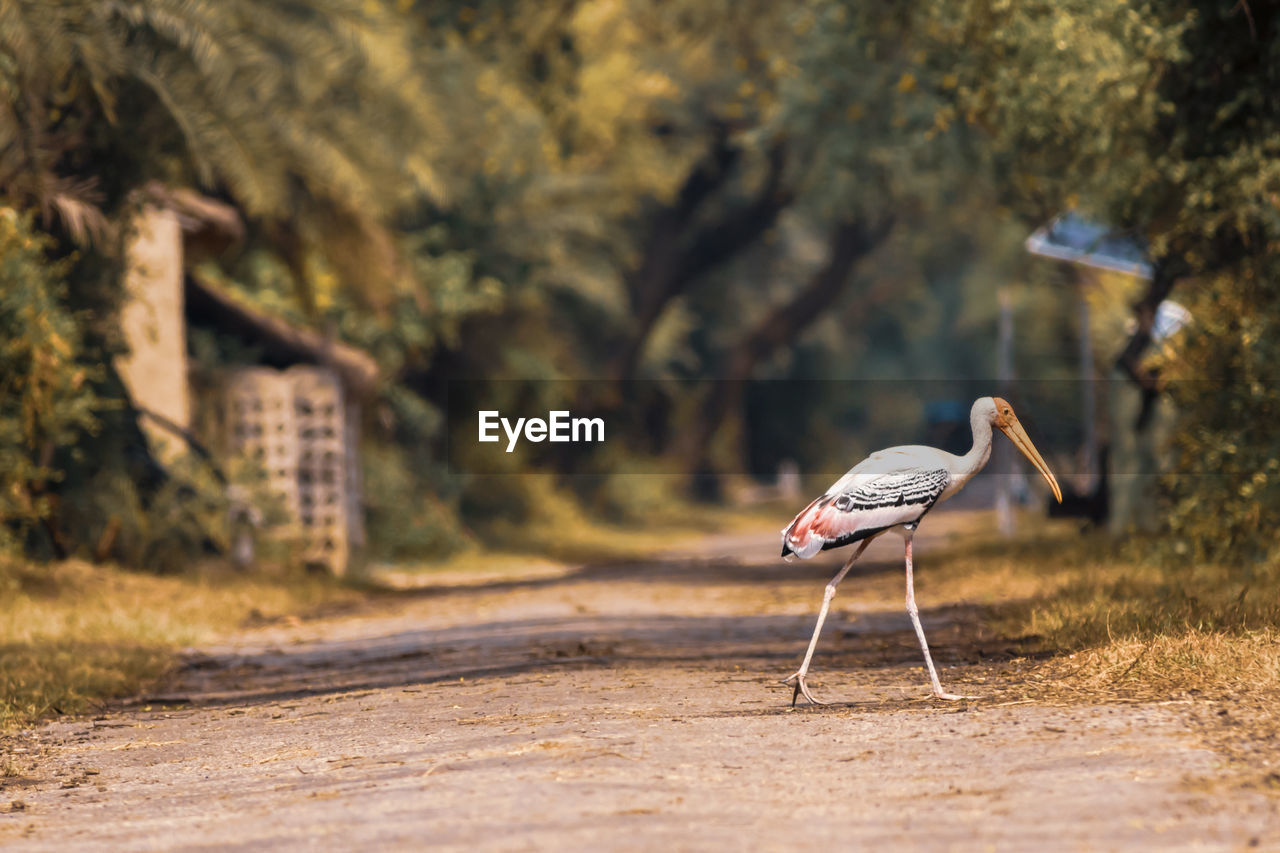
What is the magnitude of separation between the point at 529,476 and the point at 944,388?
50278 mm

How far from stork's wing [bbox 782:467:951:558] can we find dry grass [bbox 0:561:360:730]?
4531 millimetres

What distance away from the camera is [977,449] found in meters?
8.65

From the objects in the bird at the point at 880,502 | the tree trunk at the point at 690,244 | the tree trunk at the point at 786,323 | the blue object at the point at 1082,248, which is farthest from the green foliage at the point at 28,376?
the tree trunk at the point at 786,323

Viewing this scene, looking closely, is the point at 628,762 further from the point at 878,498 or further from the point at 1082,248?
the point at 1082,248

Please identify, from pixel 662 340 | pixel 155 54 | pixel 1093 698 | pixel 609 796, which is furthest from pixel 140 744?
pixel 662 340

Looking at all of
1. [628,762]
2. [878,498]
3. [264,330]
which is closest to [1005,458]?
[264,330]

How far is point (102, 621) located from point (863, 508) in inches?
310

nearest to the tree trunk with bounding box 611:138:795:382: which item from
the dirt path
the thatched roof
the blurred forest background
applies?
the blurred forest background

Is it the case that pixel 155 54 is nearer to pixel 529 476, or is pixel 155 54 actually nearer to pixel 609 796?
pixel 609 796

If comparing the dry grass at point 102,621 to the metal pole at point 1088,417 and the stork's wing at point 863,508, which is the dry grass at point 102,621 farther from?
the metal pole at point 1088,417

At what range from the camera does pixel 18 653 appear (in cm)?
→ 1200

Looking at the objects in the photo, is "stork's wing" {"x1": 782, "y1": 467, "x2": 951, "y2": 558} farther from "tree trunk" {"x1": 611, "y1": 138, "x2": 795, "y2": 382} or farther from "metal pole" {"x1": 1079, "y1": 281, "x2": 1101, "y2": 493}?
"tree trunk" {"x1": 611, "y1": 138, "x2": 795, "y2": 382}

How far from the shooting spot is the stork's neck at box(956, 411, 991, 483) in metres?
8.52

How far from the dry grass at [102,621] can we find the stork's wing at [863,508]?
4.53 metres
